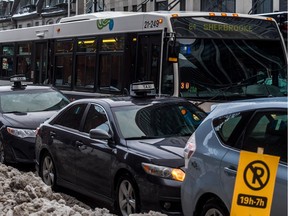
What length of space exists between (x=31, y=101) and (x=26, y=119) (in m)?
0.97

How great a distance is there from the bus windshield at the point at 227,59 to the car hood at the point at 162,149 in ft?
12.3

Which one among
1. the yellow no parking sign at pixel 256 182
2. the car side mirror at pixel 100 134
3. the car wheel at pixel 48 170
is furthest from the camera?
the car wheel at pixel 48 170

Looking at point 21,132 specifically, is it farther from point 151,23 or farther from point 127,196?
point 127,196

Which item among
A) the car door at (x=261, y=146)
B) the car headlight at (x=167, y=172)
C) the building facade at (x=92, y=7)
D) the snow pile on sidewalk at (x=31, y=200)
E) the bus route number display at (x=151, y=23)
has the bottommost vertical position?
the snow pile on sidewalk at (x=31, y=200)

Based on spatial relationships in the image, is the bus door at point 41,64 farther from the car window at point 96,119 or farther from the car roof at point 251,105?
the car roof at point 251,105

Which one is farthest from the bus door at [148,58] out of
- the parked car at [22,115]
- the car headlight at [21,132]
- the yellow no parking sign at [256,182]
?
the yellow no parking sign at [256,182]

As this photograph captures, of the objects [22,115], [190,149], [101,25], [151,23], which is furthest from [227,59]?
[190,149]

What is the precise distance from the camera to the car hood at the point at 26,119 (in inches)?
405

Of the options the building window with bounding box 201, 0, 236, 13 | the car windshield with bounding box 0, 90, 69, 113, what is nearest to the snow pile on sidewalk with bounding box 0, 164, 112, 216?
the car windshield with bounding box 0, 90, 69, 113

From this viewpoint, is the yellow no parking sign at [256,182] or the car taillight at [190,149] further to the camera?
the car taillight at [190,149]

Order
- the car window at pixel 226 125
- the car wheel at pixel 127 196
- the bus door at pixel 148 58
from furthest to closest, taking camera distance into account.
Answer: the bus door at pixel 148 58
the car wheel at pixel 127 196
the car window at pixel 226 125

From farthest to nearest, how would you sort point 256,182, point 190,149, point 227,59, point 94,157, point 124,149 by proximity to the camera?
point 227,59 < point 94,157 < point 124,149 < point 190,149 < point 256,182

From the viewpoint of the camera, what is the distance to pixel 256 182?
394 cm

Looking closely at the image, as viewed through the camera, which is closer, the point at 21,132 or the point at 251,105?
the point at 251,105
